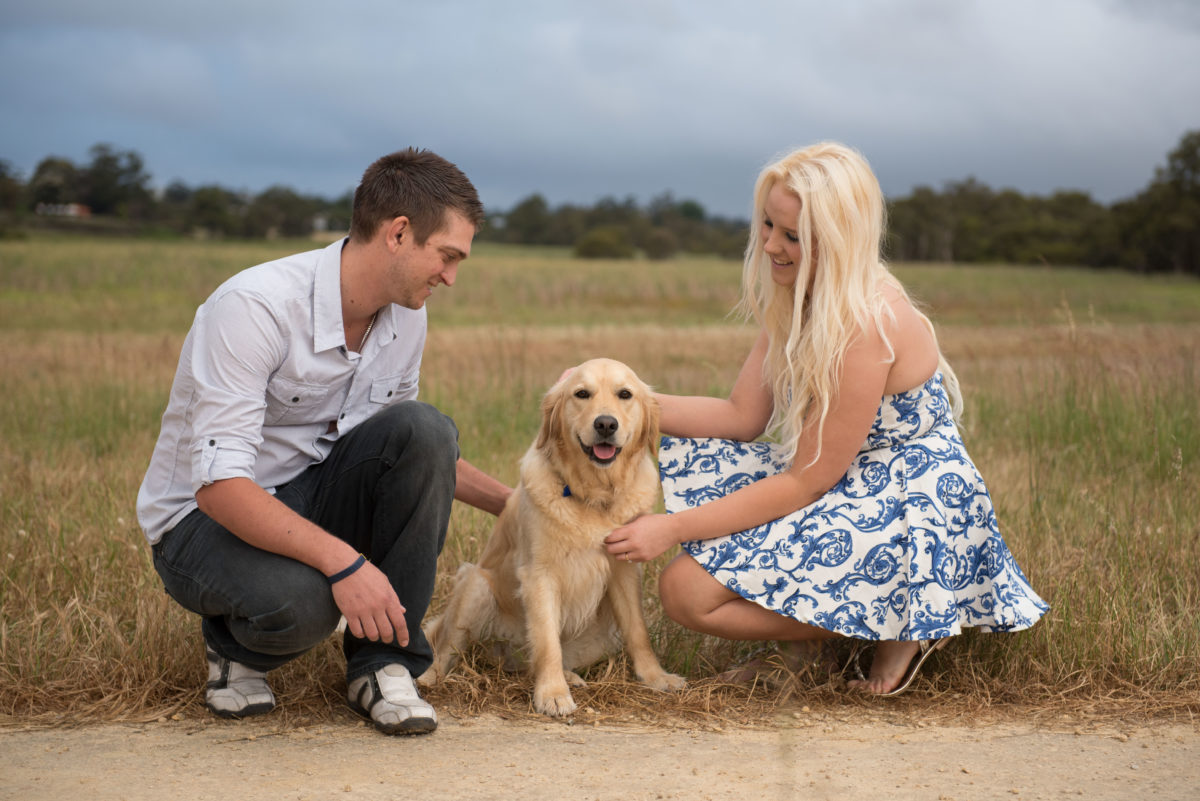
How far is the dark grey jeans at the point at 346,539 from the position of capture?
249 cm

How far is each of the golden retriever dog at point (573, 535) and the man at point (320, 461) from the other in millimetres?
342

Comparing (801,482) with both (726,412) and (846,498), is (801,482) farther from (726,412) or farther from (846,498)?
(726,412)

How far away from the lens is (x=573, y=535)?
9.78 feet

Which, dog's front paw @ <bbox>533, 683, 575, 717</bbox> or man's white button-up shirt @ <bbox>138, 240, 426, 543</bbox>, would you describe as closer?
man's white button-up shirt @ <bbox>138, 240, 426, 543</bbox>

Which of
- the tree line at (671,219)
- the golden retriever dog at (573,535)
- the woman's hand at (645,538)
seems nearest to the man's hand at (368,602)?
the golden retriever dog at (573,535)

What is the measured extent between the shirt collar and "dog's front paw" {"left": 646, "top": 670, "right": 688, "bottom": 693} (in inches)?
55.0

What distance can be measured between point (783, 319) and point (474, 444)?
3116mm

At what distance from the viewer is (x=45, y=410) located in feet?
21.5

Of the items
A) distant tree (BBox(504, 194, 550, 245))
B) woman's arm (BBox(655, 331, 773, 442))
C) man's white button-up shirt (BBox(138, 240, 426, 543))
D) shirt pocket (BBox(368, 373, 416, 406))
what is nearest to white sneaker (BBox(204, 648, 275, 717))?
man's white button-up shirt (BBox(138, 240, 426, 543))

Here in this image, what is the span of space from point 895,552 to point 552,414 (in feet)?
3.69

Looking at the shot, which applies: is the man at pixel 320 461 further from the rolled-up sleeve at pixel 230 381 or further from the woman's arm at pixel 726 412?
the woman's arm at pixel 726 412

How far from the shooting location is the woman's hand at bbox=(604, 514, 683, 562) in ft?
9.53

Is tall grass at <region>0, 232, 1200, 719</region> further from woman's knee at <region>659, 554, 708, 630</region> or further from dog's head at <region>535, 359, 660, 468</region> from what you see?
dog's head at <region>535, 359, 660, 468</region>

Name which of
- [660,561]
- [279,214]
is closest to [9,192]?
[279,214]
